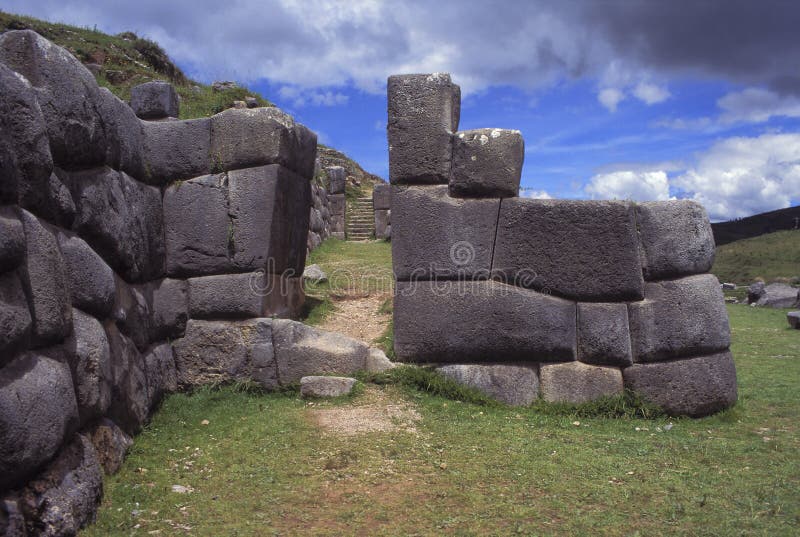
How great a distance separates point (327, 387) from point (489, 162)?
266 cm

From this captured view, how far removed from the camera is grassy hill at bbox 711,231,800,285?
2950cm

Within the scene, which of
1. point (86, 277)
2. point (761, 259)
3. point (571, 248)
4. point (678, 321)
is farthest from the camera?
point (761, 259)

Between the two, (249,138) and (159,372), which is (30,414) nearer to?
(159,372)

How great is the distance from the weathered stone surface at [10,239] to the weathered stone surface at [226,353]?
326cm

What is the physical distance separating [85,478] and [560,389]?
4.07m

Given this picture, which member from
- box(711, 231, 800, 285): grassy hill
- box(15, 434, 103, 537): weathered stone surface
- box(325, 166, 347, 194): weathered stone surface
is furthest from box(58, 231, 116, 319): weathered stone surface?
box(711, 231, 800, 285): grassy hill

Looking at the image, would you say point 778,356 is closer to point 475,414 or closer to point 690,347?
point 690,347

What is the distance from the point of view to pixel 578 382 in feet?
19.8

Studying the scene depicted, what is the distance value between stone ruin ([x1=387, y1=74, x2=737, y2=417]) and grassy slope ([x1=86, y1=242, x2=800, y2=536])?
384 mm

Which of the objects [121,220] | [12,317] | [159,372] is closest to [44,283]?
[12,317]

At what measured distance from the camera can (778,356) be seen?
9242 millimetres

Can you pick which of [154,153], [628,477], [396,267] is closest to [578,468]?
[628,477]

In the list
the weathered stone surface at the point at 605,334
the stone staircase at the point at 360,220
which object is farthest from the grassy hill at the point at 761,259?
the weathered stone surface at the point at 605,334

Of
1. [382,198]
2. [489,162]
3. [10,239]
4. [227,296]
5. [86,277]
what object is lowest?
[227,296]
